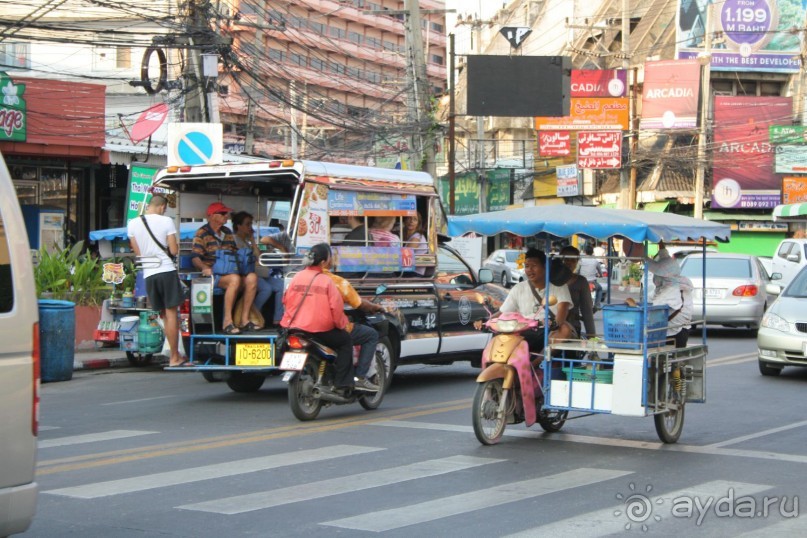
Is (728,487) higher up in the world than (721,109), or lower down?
lower down

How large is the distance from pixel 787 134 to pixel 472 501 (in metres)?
41.4

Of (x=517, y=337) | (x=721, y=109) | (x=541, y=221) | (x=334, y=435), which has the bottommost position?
(x=334, y=435)

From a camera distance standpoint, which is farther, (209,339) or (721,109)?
(721,109)

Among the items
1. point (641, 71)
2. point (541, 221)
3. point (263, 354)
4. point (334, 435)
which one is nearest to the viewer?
point (541, 221)

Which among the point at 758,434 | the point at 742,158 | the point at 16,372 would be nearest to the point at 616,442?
the point at 758,434

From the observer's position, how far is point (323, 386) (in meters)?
10.9

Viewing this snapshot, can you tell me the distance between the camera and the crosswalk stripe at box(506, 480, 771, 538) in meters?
6.38

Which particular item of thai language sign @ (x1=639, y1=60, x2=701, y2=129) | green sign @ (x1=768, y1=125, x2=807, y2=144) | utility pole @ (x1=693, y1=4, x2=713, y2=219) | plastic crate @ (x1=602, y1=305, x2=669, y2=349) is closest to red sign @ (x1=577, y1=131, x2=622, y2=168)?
thai language sign @ (x1=639, y1=60, x2=701, y2=129)

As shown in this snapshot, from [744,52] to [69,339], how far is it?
1497 inches

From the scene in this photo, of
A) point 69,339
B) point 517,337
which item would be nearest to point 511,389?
point 517,337

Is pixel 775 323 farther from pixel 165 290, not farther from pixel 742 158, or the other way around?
pixel 742 158

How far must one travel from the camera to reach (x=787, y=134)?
45.0m

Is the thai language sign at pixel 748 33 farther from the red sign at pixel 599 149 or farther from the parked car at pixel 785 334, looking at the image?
the parked car at pixel 785 334

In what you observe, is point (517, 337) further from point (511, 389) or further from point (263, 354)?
point (263, 354)
